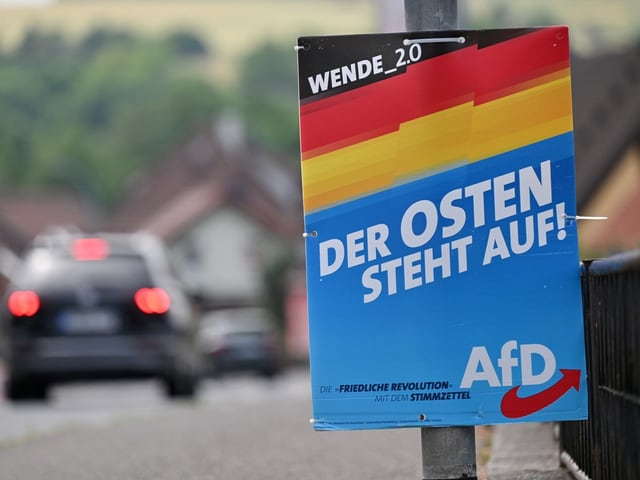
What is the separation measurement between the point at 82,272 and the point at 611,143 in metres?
39.9

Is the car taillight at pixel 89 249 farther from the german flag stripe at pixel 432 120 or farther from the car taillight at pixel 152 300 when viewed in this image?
the german flag stripe at pixel 432 120

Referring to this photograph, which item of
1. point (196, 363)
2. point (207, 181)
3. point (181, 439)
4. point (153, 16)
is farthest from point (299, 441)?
point (153, 16)

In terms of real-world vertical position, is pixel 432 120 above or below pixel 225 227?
below

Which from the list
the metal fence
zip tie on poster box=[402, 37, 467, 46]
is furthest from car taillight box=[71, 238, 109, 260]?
zip tie on poster box=[402, 37, 467, 46]

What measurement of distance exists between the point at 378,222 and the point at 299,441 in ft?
16.2

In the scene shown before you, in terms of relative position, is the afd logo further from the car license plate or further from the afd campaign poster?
the car license plate

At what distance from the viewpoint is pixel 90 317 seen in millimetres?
17250

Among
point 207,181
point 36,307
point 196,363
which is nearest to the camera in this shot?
point 36,307

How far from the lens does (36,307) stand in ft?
56.2

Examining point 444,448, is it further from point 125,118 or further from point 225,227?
point 125,118

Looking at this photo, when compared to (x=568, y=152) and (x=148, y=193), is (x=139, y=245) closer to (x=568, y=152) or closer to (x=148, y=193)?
(x=568, y=152)

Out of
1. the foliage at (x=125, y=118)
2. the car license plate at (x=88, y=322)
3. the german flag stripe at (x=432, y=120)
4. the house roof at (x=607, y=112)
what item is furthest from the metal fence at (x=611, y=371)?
the foliage at (x=125, y=118)

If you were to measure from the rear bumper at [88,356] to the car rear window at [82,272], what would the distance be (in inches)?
21.8

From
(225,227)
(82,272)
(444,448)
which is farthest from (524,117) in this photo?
(225,227)
